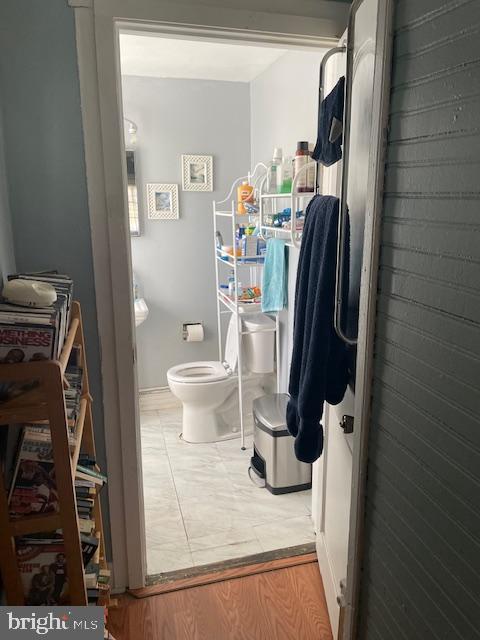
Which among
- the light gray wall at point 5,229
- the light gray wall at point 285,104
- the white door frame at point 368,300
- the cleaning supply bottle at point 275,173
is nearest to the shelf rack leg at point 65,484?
the light gray wall at point 5,229

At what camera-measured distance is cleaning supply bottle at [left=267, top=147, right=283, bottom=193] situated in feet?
8.04

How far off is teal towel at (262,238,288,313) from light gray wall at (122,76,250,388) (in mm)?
936

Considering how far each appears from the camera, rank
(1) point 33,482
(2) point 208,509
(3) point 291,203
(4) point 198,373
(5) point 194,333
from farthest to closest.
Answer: (5) point 194,333
(4) point 198,373
(2) point 208,509
(3) point 291,203
(1) point 33,482

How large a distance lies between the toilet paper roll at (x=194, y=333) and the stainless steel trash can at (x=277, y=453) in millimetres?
1092

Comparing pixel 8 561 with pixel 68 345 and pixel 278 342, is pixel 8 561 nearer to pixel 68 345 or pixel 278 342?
pixel 68 345

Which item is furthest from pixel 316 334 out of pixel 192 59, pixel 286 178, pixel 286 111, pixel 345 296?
pixel 192 59

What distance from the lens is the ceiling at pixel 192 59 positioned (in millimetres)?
2588

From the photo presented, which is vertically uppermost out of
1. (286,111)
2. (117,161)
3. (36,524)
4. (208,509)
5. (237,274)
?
(286,111)

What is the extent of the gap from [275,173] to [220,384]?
1297 mm

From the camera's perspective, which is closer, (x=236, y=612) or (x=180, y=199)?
(x=236, y=612)

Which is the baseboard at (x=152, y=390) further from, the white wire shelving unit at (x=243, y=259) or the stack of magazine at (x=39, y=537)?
the stack of magazine at (x=39, y=537)

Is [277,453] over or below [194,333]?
below

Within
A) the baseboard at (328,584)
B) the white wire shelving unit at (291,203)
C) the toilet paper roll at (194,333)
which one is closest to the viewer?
the baseboard at (328,584)

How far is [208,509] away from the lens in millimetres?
2383
